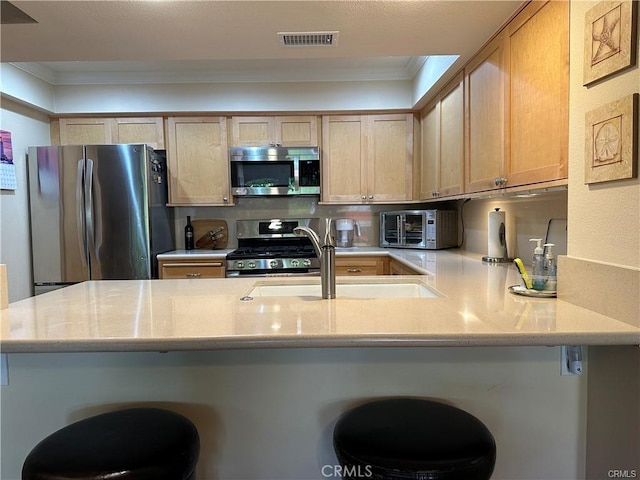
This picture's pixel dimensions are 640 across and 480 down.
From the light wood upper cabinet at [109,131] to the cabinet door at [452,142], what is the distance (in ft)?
8.03

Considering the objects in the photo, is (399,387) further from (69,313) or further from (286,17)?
(286,17)

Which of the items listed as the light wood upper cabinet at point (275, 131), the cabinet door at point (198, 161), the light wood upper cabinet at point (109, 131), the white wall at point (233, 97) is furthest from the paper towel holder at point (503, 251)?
the light wood upper cabinet at point (109, 131)

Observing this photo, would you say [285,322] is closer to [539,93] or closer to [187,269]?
[539,93]

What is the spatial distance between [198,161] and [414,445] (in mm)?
3154

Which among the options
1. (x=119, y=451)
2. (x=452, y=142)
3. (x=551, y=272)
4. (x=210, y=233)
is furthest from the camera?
(x=210, y=233)

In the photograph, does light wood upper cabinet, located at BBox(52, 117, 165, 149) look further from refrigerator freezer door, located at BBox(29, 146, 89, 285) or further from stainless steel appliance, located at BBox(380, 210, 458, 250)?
stainless steel appliance, located at BBox(380, 210, 458, 250)

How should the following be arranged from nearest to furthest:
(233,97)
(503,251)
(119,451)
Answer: (119,451), (503,251), (233,97)

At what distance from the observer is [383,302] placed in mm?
1267

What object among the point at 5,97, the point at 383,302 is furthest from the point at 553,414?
the point at 5,97

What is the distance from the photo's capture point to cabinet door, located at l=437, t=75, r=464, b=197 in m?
2.55

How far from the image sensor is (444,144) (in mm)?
2912

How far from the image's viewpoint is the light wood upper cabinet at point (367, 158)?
11.7 feet

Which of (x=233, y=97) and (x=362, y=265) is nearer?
(x=362, y=265)

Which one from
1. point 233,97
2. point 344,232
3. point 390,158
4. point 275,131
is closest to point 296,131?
point 275,131
